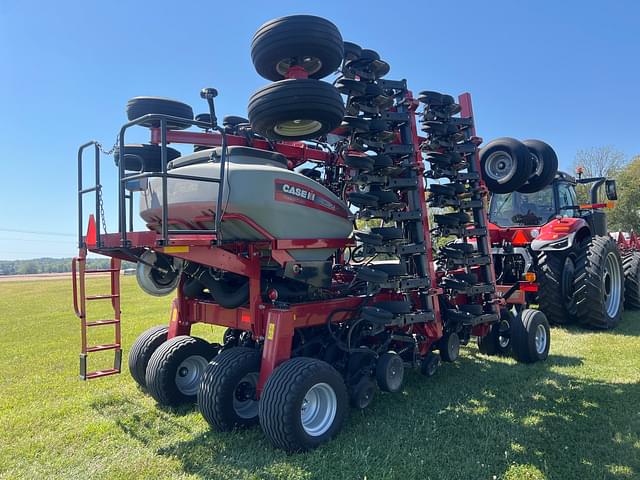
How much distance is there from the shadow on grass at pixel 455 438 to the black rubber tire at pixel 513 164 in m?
2.50

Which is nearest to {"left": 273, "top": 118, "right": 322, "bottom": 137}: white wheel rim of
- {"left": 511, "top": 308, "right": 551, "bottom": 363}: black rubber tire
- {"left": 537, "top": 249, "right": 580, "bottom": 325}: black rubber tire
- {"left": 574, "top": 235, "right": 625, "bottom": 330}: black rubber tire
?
{"left": 511, "top": 308, "right": 551, "bottom": 363}: black rubber tire

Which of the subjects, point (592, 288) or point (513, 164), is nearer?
point (513, 164)

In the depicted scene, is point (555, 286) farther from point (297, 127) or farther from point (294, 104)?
point (294, 104)

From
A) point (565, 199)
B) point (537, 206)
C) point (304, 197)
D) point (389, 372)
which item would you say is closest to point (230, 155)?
point (304, 197)

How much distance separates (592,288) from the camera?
7.36 metres

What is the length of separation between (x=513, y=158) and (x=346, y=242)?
2879mm

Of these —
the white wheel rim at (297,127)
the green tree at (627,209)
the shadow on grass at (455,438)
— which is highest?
the green tree at (627,209)

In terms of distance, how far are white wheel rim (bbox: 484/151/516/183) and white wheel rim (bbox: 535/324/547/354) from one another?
6.24 ft

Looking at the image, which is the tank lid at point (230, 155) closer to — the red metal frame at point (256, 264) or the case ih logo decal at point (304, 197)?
the case ih logo decal at point (304, 197)

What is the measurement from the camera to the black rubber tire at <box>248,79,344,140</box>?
3643mm

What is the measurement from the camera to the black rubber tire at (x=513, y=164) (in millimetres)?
6125

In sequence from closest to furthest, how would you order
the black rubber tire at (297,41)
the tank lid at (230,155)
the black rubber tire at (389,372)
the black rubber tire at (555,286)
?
the black rubber tire at (297,41) < the tank lid at (230,155) < the black rubber tire at (389,372) < the black rubber tire at (555,286)

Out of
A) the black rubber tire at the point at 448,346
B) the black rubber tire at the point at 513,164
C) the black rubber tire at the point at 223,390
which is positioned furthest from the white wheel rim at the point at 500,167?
the black rubber tire at the point at 223,390

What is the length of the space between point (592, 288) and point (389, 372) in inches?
185
